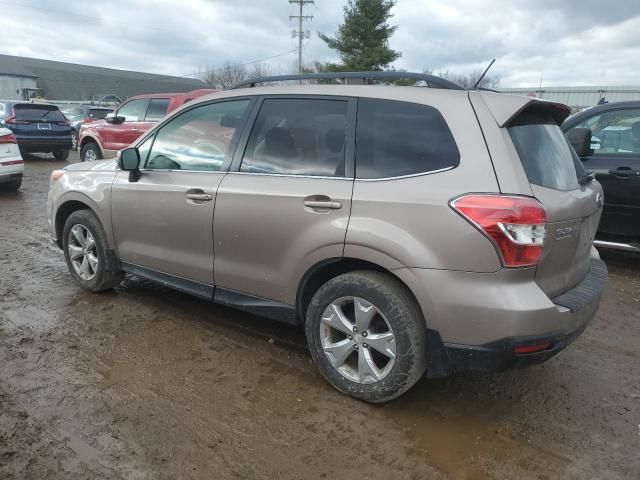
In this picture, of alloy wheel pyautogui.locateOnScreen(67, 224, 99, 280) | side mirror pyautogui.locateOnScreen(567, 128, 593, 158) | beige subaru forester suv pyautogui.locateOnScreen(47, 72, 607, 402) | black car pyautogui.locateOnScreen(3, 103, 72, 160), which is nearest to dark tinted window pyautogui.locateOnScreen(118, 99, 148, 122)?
black car pyautogui.locateOnScreen(3, 103, 72, 160)

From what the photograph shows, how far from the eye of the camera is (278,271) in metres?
3.30

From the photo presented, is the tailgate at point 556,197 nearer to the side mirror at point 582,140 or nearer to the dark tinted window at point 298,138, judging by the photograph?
the dark tinted window at point 298,138

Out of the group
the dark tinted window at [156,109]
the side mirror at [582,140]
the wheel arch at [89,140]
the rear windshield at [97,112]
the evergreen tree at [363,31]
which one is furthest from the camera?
the evergreen tree at [363,31]

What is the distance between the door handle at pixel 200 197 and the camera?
3576 mm

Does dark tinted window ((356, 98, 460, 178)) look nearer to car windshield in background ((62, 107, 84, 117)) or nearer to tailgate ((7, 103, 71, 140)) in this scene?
tailgate ((7, 103, 71, 140))

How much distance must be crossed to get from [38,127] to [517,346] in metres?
15.7

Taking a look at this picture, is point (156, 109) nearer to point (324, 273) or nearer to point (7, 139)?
point (7, 139)

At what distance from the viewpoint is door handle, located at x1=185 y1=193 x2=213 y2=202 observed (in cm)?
358

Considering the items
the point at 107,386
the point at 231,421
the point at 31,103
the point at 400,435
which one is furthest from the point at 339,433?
the point at 31,103

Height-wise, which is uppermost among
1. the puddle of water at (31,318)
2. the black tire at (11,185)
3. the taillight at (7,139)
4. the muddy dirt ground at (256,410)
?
the taillight at (7,139)

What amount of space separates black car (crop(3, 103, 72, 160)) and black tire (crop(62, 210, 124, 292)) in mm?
12014

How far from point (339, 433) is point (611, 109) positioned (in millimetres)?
4987

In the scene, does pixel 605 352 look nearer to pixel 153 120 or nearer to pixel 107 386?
pixel 107 386

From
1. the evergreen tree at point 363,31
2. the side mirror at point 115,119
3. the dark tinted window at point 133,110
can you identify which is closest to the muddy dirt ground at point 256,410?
the side mirror at point 115,119
